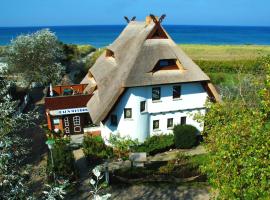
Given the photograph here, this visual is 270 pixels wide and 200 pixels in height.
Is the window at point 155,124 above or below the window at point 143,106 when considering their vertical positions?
below

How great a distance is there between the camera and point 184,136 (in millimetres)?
27031

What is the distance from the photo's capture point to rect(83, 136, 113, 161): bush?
2508cm

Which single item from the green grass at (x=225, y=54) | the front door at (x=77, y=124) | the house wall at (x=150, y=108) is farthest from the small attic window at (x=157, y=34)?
the green grass at (x=225, y=54)

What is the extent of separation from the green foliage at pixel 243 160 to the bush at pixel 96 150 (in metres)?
15.1

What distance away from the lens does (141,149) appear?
26188 mm

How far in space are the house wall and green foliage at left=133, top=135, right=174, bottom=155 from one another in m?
0.56

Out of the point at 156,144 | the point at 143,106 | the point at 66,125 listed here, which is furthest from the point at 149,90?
the point at 66,125

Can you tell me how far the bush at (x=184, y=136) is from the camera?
88.6 ft

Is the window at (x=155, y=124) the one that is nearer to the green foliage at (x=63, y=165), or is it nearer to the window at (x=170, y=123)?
the window at (x=170, y=123)

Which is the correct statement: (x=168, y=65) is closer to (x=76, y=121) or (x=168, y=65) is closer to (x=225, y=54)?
(x=76, y=121)

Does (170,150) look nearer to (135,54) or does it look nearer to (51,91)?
(135,54)

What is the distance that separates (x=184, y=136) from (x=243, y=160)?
708 inches

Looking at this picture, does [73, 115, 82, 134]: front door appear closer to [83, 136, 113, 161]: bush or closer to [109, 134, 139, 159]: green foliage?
[83, 136, 113, 161]: bush

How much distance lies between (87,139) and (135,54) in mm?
8816
